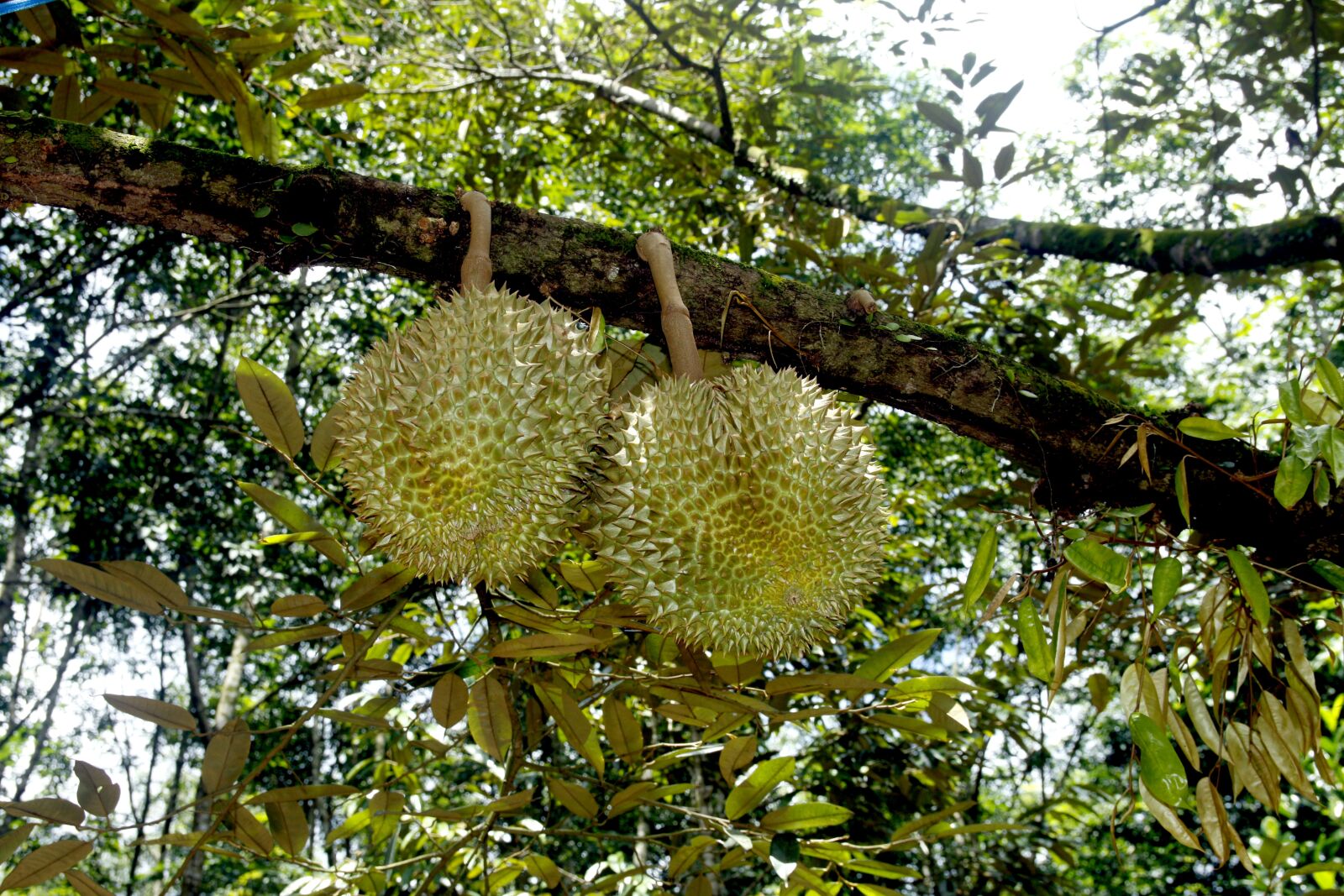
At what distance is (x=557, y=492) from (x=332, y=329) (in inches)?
196

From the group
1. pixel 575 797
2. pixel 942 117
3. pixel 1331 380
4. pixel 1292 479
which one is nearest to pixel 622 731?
pixel 575 797

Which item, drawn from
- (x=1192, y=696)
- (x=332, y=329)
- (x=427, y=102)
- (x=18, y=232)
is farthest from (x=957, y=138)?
(x=18, y=232)

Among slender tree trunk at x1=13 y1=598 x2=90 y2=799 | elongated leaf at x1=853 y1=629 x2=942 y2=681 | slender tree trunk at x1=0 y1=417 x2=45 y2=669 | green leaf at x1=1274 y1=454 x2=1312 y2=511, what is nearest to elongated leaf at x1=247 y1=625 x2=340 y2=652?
elongated leaf at x1=853 y1=629 x2=942 y2=681

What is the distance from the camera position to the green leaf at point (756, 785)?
1.39 metres

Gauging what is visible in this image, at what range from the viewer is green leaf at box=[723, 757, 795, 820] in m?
1.39

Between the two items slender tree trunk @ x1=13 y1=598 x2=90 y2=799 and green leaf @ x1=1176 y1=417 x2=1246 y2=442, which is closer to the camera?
green leaf @ x1=1176 y1=417 x2=1246 y2=442

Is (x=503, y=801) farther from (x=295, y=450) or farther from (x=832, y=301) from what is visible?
(x=832, y=301)

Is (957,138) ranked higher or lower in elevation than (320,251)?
higher

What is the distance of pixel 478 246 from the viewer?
126cm

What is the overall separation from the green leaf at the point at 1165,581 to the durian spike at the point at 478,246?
1.04 m

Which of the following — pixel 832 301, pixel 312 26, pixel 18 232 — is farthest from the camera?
pixel 18 232

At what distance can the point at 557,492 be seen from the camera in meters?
1.15

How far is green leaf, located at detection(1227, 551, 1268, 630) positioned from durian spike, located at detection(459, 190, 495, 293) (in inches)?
44.9

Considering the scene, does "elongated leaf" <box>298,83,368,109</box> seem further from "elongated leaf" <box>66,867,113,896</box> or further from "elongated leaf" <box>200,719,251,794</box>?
"elongated leaf" <box>66,867,113,896</box>
